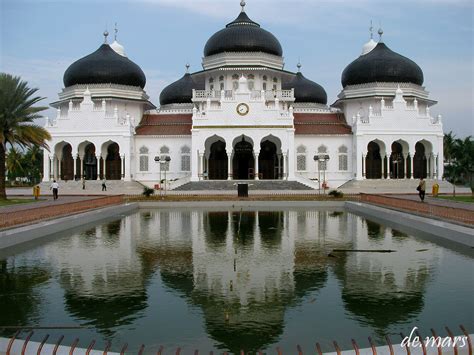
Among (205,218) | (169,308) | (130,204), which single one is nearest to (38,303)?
(169,308)

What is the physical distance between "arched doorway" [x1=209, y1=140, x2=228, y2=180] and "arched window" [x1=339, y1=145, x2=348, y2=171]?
11.0 m

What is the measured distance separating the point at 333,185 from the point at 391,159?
22.0ft

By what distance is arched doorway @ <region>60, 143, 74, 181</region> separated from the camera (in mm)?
49344

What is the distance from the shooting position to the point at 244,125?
46062 millimetres

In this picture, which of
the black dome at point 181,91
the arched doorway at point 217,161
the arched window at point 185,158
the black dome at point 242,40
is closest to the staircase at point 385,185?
the arched doorway at point 217,161

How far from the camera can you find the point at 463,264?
11.1m

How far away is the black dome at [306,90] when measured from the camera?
57.2 metres

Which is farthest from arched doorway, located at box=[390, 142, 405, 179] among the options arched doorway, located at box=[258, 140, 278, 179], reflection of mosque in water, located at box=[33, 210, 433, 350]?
reflection of mosque in water, located at box=[33, 210, 433, 350]

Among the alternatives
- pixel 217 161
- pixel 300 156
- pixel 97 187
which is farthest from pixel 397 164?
pixel 97 187

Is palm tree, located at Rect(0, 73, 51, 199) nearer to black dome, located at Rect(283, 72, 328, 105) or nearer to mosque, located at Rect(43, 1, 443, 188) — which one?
mosque, located at Rect(43, 1, 443, 188)

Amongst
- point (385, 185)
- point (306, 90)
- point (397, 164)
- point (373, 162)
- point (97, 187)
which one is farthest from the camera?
point (306, 90)

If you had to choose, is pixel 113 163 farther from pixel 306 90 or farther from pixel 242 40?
pixel 306 90

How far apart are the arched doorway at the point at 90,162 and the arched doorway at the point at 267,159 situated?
16.3 meters

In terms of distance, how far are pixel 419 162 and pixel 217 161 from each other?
1977 centimetres
